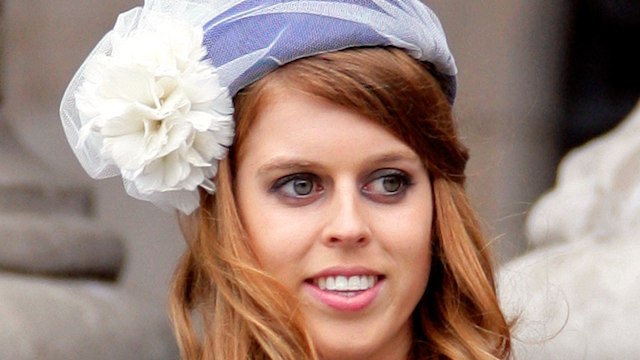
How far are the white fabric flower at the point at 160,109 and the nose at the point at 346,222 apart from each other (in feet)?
0.83

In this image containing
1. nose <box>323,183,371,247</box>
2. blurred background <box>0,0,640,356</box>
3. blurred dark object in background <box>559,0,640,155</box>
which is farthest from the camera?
blurred dark object in background <box>559,0,640,155</box>

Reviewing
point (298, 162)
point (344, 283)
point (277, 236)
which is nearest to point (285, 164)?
point (298, 162)

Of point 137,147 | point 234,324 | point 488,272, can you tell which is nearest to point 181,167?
point 137,147

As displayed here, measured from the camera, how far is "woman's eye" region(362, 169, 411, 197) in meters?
3.89

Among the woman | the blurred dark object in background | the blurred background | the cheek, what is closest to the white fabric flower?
the woman

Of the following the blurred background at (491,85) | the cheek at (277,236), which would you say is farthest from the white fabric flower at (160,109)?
the blurred background at (491,85)

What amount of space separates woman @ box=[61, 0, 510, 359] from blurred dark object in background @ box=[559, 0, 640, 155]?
3204 mm

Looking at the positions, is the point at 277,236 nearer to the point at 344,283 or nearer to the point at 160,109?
the point at 344,283

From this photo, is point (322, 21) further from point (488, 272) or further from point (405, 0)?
point (488, 272)

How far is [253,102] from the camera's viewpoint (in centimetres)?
389

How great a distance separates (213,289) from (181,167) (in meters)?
0.30

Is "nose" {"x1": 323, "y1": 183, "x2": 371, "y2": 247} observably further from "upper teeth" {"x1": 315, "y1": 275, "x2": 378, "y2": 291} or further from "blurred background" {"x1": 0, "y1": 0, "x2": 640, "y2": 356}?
"blurred background" {"x1": 0, "y1": 0, "x2": 640, "y2": 356}

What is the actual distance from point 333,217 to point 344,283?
0.13 meters

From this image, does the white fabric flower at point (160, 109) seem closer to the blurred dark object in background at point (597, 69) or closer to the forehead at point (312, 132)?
the forehead at point (312, 132)
